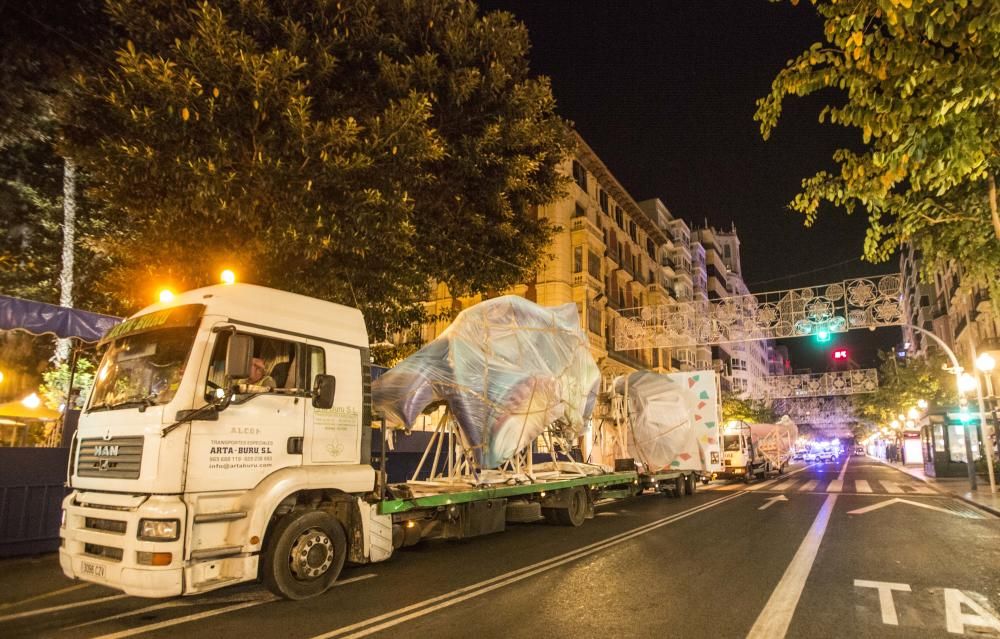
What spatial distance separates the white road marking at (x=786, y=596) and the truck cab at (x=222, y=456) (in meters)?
4.33

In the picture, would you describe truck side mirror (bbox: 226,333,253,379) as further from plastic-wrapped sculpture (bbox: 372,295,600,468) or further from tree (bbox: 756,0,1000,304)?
tree (bbox: 756,0,1000,304)

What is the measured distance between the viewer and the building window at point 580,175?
36.7 m

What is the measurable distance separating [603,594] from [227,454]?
14.3ft

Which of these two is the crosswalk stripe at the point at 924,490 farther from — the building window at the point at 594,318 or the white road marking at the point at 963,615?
the white road marking at the point at 963,615

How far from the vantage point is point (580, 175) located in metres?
37.4

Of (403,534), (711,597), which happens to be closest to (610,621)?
(711,597)

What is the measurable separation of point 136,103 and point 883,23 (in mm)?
9873

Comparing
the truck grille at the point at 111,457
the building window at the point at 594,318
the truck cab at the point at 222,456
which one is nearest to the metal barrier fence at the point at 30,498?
the truck cab at the point at 222,456

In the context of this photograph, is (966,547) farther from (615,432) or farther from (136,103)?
(136,103)

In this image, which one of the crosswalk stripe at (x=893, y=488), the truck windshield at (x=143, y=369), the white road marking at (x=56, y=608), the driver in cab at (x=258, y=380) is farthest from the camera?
the crosswalk stripe at (x=893, y=488)

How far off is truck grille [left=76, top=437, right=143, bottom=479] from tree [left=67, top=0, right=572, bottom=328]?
14.4ft

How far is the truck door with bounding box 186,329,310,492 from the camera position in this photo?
595cm

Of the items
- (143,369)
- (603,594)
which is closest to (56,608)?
(143,369)

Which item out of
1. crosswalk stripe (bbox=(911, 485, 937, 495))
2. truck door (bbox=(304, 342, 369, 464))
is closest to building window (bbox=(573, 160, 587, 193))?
crosswalk stripe (bbox=(911, 485, 937, 495))
